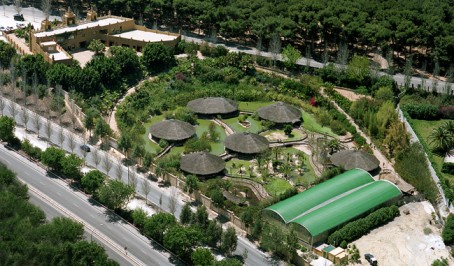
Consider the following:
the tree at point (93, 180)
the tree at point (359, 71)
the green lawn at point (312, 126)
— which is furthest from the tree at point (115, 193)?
the tree at point (359, 71)

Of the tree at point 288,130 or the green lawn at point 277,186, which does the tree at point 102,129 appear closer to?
the green lawn at point 277,186

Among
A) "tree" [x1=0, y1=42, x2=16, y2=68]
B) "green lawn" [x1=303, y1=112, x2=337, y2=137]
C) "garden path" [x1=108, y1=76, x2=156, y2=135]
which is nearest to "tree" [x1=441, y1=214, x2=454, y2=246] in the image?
"green lawn" [x1=303, y1=112, x2=337, y2=137]

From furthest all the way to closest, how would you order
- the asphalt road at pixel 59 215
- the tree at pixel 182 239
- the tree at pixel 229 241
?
the asphalt road at pixel 59 215 → the tree at pixel 229 241 → the tree at pixel 182 239

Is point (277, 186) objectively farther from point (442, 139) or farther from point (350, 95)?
point (350, 95)

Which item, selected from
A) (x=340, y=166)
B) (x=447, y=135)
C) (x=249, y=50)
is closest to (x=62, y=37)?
(x=249, y=50)

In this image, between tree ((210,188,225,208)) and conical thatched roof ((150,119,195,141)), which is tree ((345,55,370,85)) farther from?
tree ((210,188,225,208))

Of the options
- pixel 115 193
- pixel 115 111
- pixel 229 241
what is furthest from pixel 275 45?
pixel 229 241
